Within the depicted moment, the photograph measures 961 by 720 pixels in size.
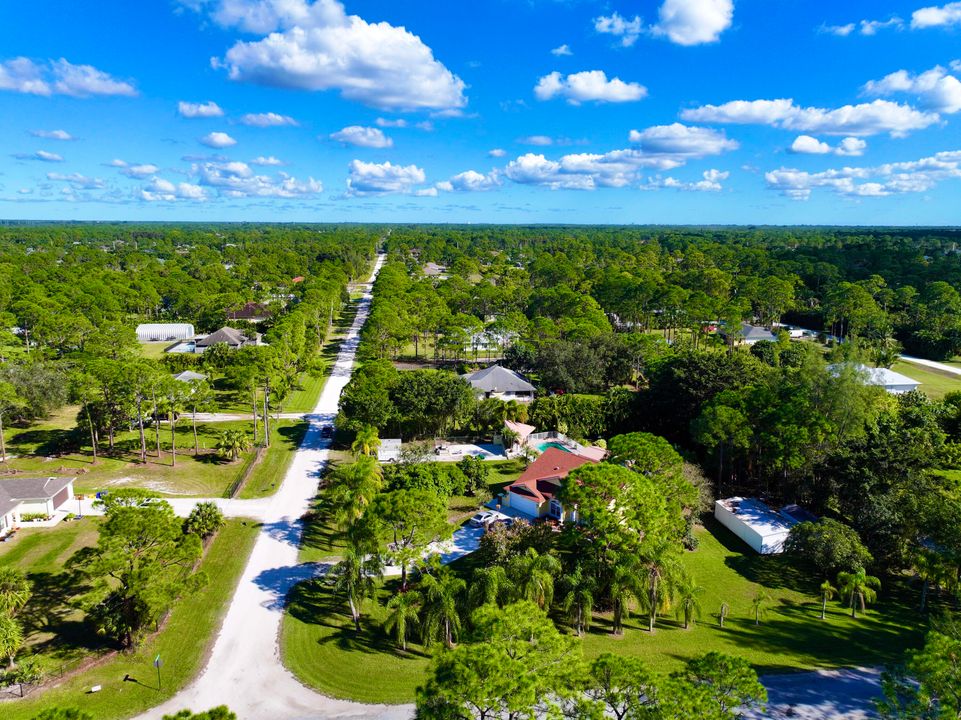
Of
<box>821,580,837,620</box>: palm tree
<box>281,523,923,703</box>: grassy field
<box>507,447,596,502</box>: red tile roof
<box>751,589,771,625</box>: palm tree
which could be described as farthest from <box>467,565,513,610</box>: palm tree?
<box>821,580,837,620</box>: palm tree

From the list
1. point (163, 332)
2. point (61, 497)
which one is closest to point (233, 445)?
point (61, 497)

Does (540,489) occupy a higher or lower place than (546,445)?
higher

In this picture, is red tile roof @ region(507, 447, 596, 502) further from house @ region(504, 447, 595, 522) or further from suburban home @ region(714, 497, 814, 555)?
suburban home @ region(714, 497, 814, 555)

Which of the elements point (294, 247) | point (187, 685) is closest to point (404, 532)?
point (187, 685)

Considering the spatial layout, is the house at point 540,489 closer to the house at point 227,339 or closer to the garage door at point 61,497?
the garage door at point 61,497

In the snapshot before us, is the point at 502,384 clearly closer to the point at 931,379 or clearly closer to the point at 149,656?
the point at 149,656

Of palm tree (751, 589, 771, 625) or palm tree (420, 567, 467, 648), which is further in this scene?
palm tree (751, 589, 771, 625)

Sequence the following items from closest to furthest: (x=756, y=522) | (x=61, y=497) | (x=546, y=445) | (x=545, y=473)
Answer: (x=756, y=522)
(x=61, y=497)
(x=545, y=473)
(x=546, y=445)
